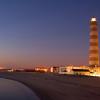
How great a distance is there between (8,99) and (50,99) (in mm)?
4350

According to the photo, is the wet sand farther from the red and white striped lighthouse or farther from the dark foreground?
the red and white striped lighthouse

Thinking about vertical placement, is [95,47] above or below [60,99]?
above

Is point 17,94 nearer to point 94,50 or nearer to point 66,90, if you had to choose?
point 66,90

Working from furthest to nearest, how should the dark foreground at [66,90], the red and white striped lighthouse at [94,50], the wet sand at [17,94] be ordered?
1. the red and white striped lighthouse at [94,50]
2. the wet sand at [17,94]
3. the dark foreground at [66,90]

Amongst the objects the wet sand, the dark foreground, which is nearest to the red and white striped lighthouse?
the dark foreground

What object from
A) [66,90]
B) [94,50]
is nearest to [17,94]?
[66,90]

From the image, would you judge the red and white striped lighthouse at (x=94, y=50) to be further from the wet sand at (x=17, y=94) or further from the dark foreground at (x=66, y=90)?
the wet sand at (x=17, y=94)

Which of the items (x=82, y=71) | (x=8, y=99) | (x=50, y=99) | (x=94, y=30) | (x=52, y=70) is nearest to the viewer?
(x=50, y=99)

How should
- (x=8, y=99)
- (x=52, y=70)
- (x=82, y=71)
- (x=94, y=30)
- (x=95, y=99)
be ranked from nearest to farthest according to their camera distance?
(x=95, y=99), (x=8, y=99), (x=82, y=71), (x=94, y=30), (x=52, y=70)

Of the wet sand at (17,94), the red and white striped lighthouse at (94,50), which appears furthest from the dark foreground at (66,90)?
the red and white striped lighthouse at (94,50)

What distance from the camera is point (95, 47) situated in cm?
14050

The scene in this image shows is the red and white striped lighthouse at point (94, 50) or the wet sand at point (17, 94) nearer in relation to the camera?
the wet sand at point (17, 94)

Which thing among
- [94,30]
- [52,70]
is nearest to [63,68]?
[94,30]

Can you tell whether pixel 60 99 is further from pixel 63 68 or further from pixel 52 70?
pixel 52 70
